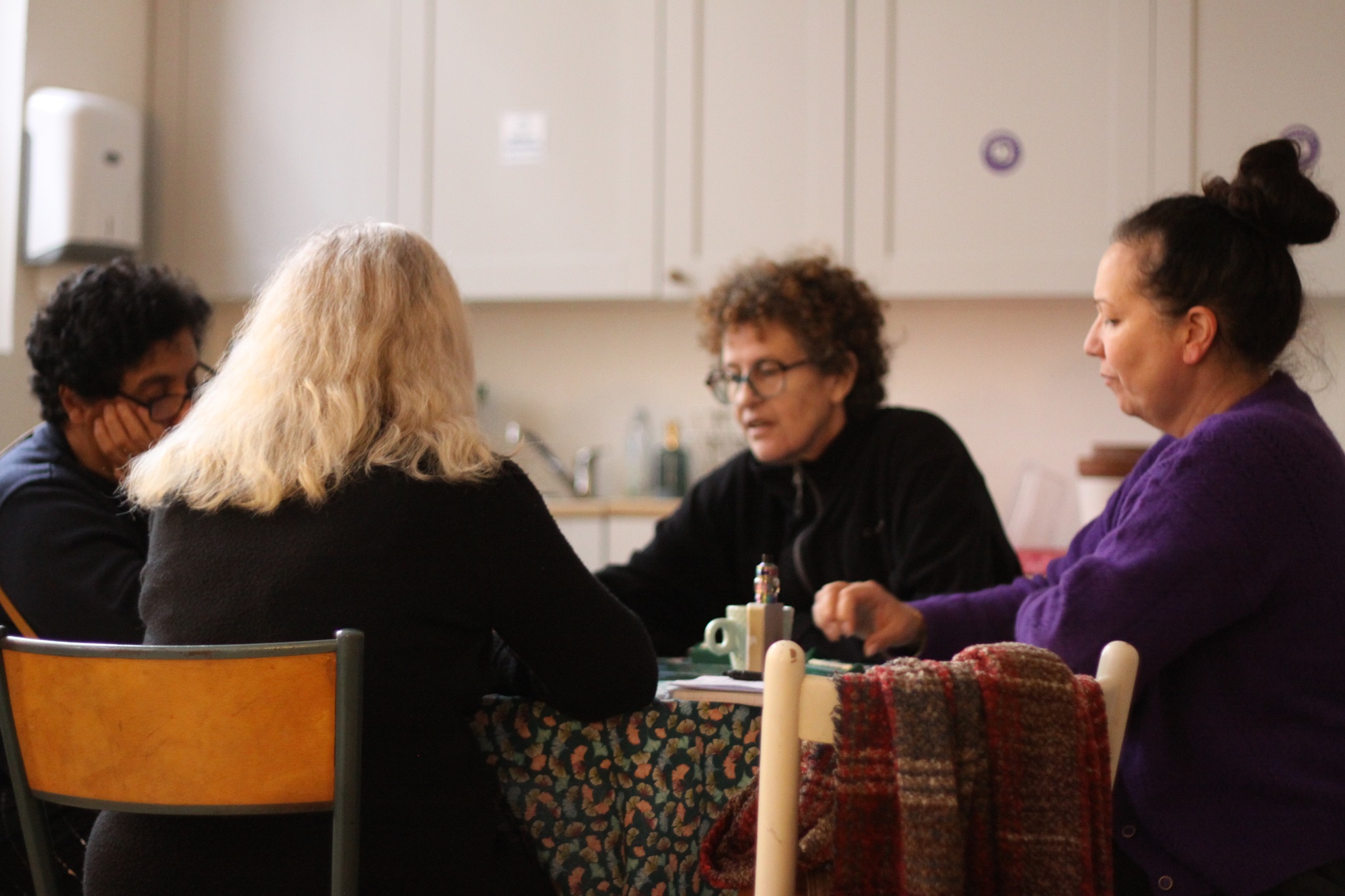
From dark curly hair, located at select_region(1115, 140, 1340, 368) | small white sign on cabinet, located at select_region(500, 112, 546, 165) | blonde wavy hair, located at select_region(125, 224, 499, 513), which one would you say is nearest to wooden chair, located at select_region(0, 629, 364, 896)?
blonde wavy hair, located at select_region(125, 224, 499, 513)

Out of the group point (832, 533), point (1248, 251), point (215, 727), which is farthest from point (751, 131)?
point (215, 727)

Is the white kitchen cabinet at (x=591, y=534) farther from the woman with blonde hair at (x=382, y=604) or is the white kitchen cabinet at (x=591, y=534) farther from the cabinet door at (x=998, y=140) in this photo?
the woman with blonde hair at (x=382, y=604)

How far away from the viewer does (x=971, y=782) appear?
3.17ft

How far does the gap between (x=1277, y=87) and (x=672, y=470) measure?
1936 mm

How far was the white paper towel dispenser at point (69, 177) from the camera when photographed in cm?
335

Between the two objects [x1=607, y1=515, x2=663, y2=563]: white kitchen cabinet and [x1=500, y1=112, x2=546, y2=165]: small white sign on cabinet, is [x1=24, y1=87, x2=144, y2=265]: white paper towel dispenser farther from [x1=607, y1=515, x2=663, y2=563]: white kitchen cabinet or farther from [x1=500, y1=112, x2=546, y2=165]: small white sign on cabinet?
[x1=607, y1=515, x2=663, y2=563]: white kitchen cabinet

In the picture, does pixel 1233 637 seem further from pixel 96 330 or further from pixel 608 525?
pixel 608 525

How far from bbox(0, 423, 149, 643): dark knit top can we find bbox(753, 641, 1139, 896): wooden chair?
977 mm

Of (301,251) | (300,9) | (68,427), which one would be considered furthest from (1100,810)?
(300,9)

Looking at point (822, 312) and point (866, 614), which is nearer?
point (866, 614)

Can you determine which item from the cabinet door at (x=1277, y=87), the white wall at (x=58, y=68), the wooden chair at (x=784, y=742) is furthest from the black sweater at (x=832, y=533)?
the white wall at (x=58, y=68)

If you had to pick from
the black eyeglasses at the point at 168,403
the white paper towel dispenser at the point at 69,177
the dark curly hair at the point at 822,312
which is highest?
the white paper towel dispenser at the point at 69,177

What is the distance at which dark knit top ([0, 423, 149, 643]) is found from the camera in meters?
1.63

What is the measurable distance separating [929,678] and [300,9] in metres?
3.45
